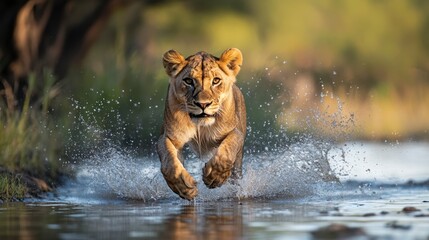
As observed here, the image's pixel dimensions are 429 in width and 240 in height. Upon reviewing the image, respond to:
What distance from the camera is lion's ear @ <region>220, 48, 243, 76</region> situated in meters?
10.8

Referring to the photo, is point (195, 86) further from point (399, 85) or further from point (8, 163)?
point (399, 85)

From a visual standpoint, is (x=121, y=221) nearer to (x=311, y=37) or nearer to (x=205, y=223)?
(x=205, y=223)

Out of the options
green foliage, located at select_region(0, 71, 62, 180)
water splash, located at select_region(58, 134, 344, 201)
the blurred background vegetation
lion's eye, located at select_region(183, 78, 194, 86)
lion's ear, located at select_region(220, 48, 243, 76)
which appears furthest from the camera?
the blurred background vegetation

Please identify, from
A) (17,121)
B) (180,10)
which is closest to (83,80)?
(17,121)

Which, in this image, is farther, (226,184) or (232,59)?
(226,184)

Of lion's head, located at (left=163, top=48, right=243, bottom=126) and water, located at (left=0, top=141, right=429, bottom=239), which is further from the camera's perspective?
lion's head, located at (left=163, top=48, right=243, bottom=126)

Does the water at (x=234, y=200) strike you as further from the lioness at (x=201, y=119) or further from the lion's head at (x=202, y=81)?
the lion's head at (x=202, y=81)

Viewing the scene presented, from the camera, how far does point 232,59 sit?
35.7ft

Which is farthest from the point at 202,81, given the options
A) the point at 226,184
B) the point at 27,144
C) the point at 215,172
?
the point at 27,144

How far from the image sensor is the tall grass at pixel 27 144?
1221cm

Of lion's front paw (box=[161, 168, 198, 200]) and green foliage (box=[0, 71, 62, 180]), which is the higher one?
green foliage (box=[0, 71, 62, 180])

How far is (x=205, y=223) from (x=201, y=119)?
194cm

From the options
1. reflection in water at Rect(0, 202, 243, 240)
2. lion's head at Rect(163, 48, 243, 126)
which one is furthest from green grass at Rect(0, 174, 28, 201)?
lion's head at Rect(163, 48, 243, 126)

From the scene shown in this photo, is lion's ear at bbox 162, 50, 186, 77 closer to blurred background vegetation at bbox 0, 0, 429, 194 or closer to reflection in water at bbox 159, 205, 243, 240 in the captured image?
reflection in water at bbox 159, 205, 243, 240
